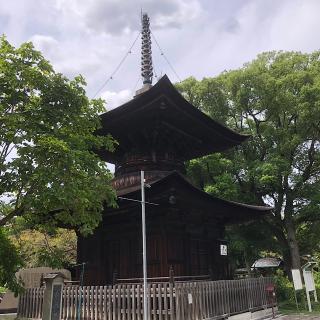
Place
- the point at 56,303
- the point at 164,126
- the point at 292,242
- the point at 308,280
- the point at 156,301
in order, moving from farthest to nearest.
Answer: the point at 292,242
the point at 308,280
the point at 164,126
the point at 56,303
the point at 156,301

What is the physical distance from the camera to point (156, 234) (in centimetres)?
1503

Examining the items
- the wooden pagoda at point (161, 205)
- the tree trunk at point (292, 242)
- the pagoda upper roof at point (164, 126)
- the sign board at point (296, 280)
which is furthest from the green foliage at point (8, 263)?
the tree trunk at point (292, 242)

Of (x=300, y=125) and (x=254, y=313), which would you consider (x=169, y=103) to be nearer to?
→ (x=254, y=313)

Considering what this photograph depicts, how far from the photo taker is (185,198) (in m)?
14.5

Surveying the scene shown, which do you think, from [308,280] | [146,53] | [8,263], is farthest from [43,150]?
[308,280]

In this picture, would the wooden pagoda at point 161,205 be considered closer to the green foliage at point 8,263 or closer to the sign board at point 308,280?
the sign board at point 308,280

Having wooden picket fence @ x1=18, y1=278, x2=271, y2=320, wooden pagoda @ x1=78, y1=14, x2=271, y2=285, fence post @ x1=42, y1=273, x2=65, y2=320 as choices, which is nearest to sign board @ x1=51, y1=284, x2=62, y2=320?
fence post @ x1=42, y1=273, x2=65, y2=320

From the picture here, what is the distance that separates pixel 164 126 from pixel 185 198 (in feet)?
11.3

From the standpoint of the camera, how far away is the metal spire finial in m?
20.6

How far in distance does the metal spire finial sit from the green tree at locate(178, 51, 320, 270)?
6.18 metres

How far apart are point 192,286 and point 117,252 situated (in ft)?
15.9

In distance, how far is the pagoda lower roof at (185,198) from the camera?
13398 mm

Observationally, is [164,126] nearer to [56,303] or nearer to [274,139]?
[56,303]

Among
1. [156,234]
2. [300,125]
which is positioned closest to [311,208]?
[300,125]
